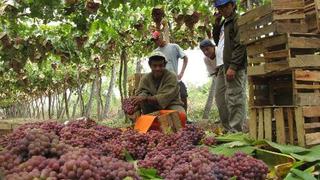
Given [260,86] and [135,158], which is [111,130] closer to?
[135,158]

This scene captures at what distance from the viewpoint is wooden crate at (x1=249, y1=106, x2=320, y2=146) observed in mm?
3908

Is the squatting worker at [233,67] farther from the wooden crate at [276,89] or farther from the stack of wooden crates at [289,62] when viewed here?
the stack of wooden crates at [289,62]

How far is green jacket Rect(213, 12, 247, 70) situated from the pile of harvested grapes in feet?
5.45

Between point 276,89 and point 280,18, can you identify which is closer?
point 280,18

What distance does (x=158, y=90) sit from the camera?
582 cm

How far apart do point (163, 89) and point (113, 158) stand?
3.21m

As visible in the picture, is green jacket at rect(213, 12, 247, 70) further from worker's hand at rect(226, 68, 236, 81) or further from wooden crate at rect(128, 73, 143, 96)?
wooden crate at rect(128, 73, 143, 96)

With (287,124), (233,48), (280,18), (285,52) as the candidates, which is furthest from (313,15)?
(233,48)

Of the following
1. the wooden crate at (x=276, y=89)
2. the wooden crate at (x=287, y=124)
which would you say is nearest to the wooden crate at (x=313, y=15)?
the wooden crate at (x=276, y=89)

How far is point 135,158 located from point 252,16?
200cm

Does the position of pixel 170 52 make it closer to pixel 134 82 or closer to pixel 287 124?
pixel 134 82

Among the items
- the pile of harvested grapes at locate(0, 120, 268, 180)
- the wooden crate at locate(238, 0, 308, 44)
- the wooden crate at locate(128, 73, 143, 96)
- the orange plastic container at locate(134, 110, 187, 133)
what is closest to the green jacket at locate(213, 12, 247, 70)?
the wooden crate at locate(238, 0, 308, 44)

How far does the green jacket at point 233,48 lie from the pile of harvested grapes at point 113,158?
166cm

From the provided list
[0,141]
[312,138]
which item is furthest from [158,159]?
[312,138]
